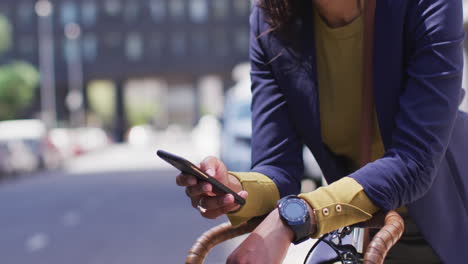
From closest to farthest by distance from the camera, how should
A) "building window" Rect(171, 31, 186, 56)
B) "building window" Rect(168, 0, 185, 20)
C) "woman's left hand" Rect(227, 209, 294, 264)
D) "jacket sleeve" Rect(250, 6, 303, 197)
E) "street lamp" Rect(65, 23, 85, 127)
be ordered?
1. "woman's left hand" Rect(227, 209, 294, 264)
2. "jacket sleeve" Rect(250, 6, 303, 197)
3. "street lamp" Rect(65, 23, 85, 127)
4. "building window" Rect(171, 31, 186, 56)
5. "building window" Rect(168, 0, 185, 20)

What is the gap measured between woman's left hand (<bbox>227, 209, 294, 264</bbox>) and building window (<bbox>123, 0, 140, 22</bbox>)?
253 feet

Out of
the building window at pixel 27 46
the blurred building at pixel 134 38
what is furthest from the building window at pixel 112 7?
the building window at pixel 27 46

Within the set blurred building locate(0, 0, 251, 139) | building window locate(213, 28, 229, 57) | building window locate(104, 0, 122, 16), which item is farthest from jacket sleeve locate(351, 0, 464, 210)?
building window locate(104, 0, 122, 16)

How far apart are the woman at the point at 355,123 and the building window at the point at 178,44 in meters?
74.8

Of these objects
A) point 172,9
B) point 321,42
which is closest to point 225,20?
point 172,9

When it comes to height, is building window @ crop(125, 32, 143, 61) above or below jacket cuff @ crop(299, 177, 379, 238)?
below

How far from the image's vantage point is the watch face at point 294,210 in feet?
4.68

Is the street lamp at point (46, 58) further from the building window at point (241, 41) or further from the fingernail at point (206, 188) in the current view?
the fingernail at point (206, 188)

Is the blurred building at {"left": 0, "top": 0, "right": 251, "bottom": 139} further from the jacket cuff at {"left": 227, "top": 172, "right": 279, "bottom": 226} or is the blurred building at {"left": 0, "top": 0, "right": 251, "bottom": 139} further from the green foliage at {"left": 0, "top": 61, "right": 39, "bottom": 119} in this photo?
the jacket cuff at {"left": 227, "top": 172, "right": 279, "bottom": 226}

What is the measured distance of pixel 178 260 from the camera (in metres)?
8.19

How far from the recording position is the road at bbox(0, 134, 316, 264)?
29.6 ft

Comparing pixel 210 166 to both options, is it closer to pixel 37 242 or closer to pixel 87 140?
pixel 37 242

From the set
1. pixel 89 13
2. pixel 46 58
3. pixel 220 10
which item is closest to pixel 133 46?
pixel 89 13

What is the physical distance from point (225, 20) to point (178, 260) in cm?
6975
